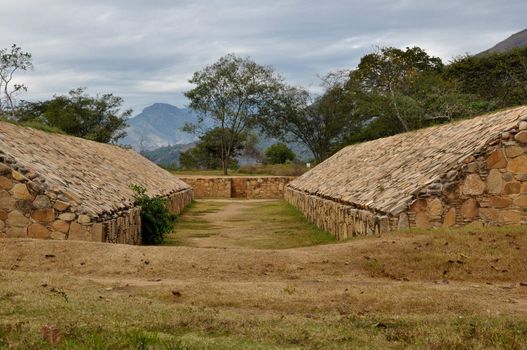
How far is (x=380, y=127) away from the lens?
1893 inches

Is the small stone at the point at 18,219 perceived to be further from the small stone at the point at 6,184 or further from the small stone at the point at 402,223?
the small stone at the point at 402,223

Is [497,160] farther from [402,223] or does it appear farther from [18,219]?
[18,219]

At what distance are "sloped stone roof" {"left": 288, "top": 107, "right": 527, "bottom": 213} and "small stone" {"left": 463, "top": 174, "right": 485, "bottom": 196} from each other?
0.37 metres

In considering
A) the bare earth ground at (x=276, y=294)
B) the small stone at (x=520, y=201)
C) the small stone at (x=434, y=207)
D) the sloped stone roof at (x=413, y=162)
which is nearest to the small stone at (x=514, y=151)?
the sloped stone roof at (x=413, y=162)

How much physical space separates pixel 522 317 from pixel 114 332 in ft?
11.7

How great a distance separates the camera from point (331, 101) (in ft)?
180

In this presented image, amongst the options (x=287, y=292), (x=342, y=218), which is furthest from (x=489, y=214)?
(x=287, y=292)

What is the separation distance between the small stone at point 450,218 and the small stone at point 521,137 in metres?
1.91

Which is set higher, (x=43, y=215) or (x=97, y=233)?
(x=43, y=215)

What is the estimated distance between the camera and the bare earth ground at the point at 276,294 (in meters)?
4.69

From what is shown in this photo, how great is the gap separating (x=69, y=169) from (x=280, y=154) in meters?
53.2

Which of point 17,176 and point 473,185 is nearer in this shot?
point 473,185

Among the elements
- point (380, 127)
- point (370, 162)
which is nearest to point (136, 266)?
point (370, 162)

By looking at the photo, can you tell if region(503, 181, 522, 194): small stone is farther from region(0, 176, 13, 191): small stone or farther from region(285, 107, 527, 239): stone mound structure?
region(0, 176, 13, 191): small stone
